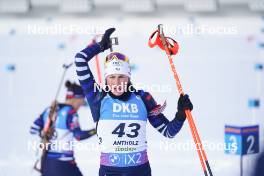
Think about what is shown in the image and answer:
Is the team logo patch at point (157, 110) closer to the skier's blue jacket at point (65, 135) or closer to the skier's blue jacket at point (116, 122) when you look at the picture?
A: the skier's blue jacket at point (116, 122)

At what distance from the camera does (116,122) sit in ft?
9.70

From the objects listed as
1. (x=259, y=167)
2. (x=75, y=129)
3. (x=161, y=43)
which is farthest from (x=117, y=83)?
(x=259, y=167)

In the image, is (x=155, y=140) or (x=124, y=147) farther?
(x=155, y=140)

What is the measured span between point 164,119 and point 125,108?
0.83 ft

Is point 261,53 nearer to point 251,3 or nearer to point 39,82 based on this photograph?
point 251,3

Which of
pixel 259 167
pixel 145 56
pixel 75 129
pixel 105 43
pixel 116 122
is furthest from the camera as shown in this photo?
pixel 145 56

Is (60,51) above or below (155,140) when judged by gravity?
above

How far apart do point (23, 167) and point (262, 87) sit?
219 cm

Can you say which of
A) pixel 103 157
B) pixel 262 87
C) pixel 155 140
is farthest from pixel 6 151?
pixel 262 87

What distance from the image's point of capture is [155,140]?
3.85 m

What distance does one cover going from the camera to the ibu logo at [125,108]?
117 inches

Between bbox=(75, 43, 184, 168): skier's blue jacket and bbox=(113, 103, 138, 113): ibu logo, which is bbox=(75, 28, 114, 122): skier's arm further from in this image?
bbox=(113, 103, 138, 113): ibu logo

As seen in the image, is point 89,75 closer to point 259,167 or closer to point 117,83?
point 117,83

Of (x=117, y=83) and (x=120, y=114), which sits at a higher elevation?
(x=117, y=83)
